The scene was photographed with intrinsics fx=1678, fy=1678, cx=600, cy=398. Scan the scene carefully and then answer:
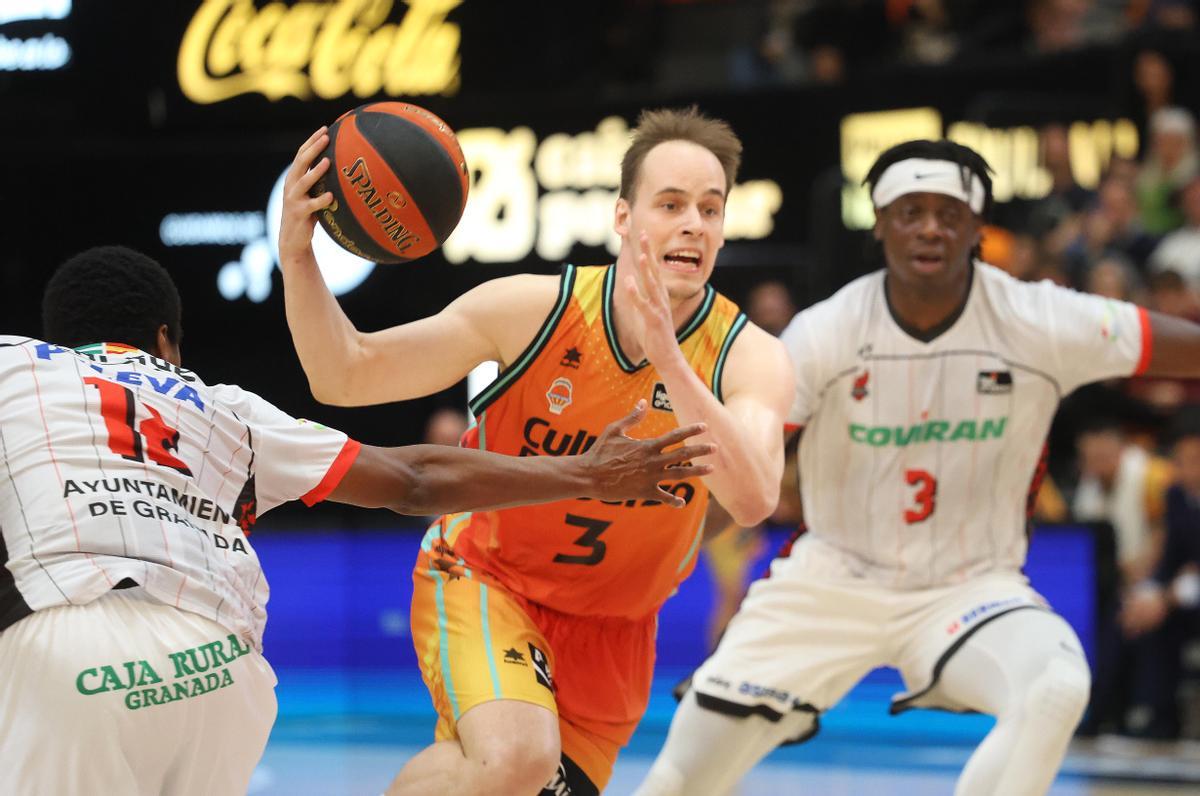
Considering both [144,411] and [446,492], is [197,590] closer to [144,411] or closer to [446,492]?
[144,411]

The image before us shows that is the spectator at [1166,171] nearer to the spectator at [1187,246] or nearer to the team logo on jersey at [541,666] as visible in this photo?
the spectator at [1187,246]

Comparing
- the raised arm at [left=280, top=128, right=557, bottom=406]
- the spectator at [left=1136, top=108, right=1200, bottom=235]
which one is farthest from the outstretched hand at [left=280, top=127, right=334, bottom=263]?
the spectator at [left=1136, top=108, right=1200, bottom=235]

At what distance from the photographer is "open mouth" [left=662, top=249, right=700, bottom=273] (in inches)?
183

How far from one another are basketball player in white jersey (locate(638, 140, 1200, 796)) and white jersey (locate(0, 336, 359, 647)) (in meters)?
2.12

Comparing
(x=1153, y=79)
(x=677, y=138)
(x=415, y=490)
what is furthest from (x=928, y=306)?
(x=1153, y=79)

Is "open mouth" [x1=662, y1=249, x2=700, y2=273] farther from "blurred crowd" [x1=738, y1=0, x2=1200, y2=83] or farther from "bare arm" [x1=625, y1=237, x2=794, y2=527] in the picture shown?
"blurred crowd" [x1=738, y1=0, x2=1200, y2=83]

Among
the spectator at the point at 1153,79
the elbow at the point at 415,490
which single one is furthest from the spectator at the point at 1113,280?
the elbow at the point at 415,490

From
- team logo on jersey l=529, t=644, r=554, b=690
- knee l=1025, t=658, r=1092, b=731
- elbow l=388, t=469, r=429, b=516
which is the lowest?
knee l=1025, t=658, r=1092, b=731

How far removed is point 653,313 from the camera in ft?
13.9

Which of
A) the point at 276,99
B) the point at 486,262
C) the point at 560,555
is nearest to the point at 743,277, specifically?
the point at 486,262

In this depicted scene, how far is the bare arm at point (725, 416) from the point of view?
4250 millimetres

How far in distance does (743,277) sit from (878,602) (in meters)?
6.31

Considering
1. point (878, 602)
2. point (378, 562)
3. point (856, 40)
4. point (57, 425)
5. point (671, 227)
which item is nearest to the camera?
point (57, 425)

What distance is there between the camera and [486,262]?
12.4m
